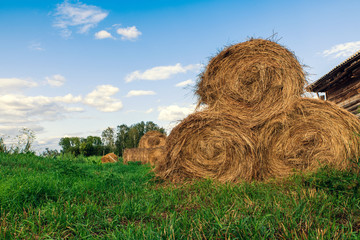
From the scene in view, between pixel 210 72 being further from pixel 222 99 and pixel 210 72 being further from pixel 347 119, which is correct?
pixel 347 119

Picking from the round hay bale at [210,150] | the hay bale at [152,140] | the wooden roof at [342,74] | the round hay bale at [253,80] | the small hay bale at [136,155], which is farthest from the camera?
the hay bale at [152,140]

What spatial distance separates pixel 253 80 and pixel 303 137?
168cm

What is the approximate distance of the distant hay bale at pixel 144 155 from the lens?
11.5 meters

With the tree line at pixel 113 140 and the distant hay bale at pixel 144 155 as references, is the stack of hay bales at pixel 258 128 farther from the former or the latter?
the tree line at pixel 113 140

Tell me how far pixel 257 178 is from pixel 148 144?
10.6 m

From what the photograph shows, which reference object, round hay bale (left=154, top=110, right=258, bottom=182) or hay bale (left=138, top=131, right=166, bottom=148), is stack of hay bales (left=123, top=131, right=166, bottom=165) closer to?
hay bale (left=138, top=131, right=166, bottom=148)

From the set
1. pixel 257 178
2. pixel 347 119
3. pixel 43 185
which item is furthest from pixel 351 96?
pixel 43 185

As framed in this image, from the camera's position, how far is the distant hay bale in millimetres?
11541

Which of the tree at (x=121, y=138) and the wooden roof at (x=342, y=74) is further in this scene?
the tree at (x=121, y=138)

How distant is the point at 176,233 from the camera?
225 centimetres

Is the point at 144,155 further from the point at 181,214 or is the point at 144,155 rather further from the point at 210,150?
the point at 181,214

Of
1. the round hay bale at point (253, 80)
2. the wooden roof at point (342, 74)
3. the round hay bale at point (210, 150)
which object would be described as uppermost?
the wooden roof at point (342, 74)

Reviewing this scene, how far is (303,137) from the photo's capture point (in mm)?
5434

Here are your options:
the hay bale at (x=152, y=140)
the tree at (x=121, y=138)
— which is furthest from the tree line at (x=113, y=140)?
the hay bale at (x=152, y=140)
